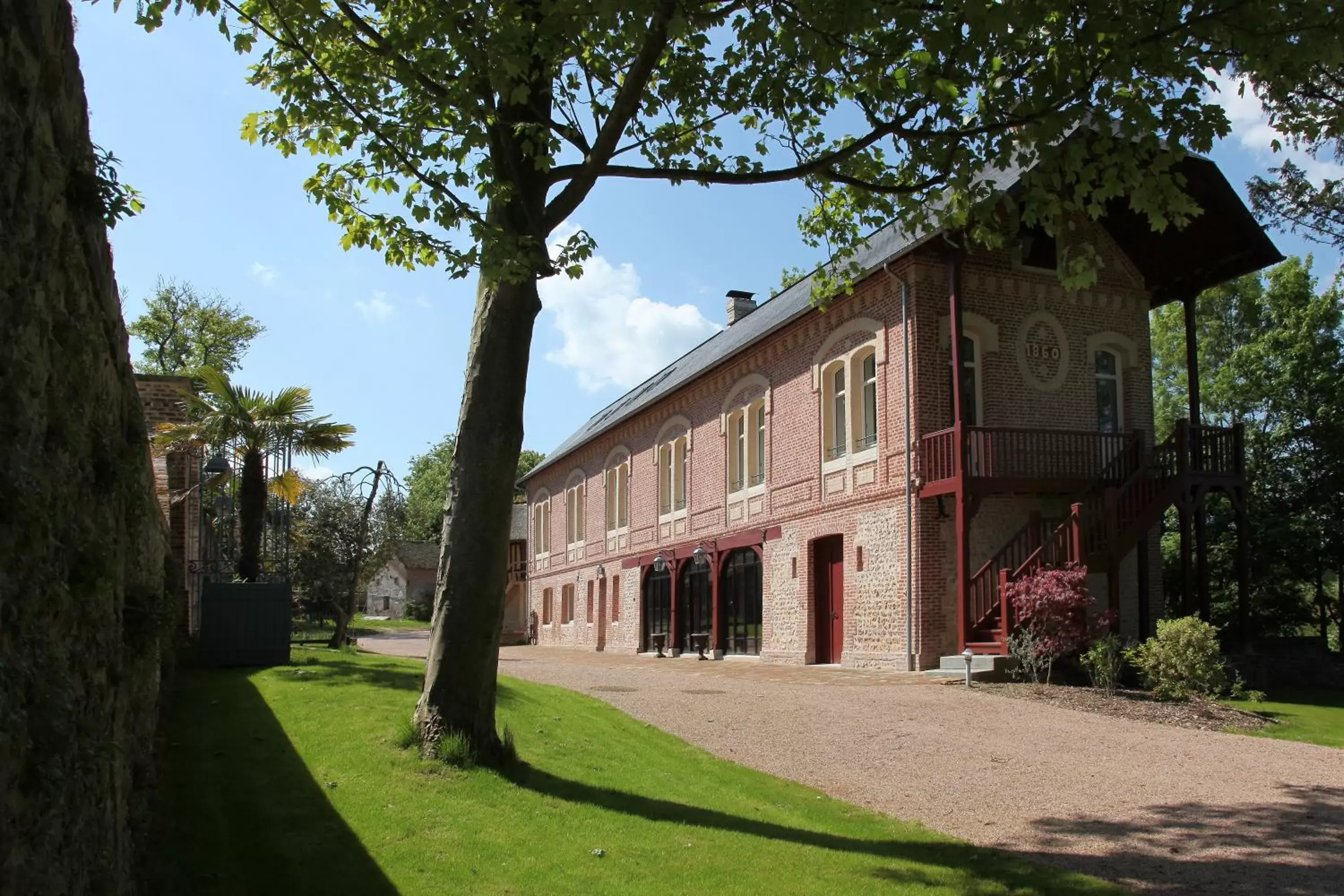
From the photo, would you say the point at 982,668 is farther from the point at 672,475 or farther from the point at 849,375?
the point at 672,475

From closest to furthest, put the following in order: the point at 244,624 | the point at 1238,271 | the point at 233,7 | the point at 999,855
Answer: the point at 999,855, the point at 233,7, the point at 244,624, the point at 1238,271

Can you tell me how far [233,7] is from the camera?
7.69 meters

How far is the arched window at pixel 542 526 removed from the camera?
43.2m

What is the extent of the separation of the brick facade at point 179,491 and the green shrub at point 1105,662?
38.5 ft

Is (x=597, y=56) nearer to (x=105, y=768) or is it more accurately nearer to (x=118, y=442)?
(x=118, y=442)

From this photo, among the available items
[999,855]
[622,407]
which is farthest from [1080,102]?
[622,407]

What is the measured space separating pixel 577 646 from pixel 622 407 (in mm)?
8702

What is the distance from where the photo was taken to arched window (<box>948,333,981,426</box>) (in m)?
18.9

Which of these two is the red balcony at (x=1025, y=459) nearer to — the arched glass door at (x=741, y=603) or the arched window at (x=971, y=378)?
the arched window at (x=971, y=378)

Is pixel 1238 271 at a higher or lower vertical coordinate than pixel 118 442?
higher

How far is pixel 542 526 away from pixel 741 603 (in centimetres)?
2043

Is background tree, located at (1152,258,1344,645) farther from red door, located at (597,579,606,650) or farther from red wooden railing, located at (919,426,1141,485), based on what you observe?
red door, located at (597,579,606,650)

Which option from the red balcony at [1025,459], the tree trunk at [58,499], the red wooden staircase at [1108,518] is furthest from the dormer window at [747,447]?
the tree trunk at [58,499]

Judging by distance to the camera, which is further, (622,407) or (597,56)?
(622,407)
